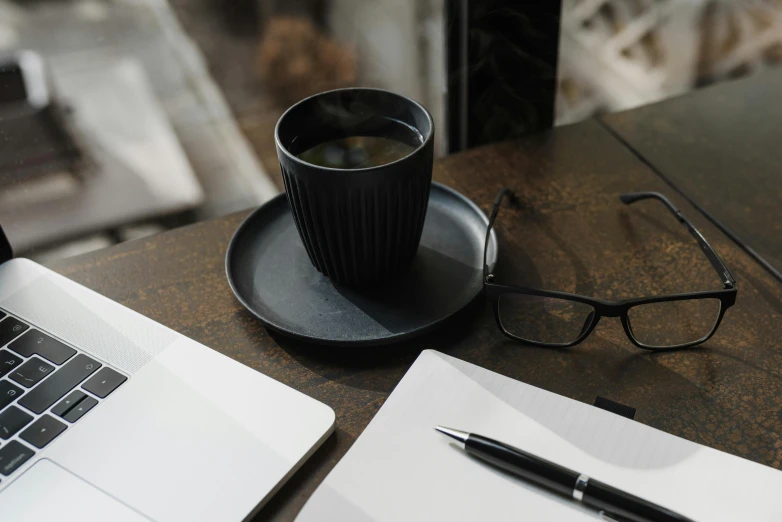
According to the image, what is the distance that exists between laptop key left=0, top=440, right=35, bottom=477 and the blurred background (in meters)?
0.51

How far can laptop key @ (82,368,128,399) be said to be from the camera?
0.45 meters

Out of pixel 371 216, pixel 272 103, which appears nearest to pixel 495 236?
pixel 371 216

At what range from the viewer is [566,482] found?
1.25 ft

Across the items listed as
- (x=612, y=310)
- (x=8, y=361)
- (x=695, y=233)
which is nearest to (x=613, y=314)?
(x=612, y=310)

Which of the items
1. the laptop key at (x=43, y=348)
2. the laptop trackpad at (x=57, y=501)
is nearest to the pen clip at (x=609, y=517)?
the laptop trackpad at (x=57, y=501)

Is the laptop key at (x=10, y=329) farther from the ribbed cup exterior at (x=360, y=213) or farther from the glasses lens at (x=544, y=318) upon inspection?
the glasses lens at (x=544, y=318)

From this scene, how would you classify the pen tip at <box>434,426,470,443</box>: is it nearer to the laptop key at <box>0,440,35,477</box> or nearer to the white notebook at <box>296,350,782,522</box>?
the white notebook at <box>296,350,782,522</box>

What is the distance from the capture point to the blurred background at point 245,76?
75 cm

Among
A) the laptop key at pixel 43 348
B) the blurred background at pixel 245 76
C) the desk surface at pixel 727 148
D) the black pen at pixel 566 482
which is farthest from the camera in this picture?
the blurred background at pixel 245 76

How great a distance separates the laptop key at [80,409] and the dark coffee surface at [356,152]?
22 centimetres

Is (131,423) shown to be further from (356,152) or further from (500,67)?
Answer: (500,67)

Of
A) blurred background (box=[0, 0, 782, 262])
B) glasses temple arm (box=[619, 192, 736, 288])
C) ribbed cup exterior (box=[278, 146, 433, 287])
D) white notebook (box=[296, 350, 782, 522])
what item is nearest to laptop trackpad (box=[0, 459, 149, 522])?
white notebook (box=[296, 350, 782, 522])

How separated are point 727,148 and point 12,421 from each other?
691 mm

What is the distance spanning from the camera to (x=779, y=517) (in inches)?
14.4
